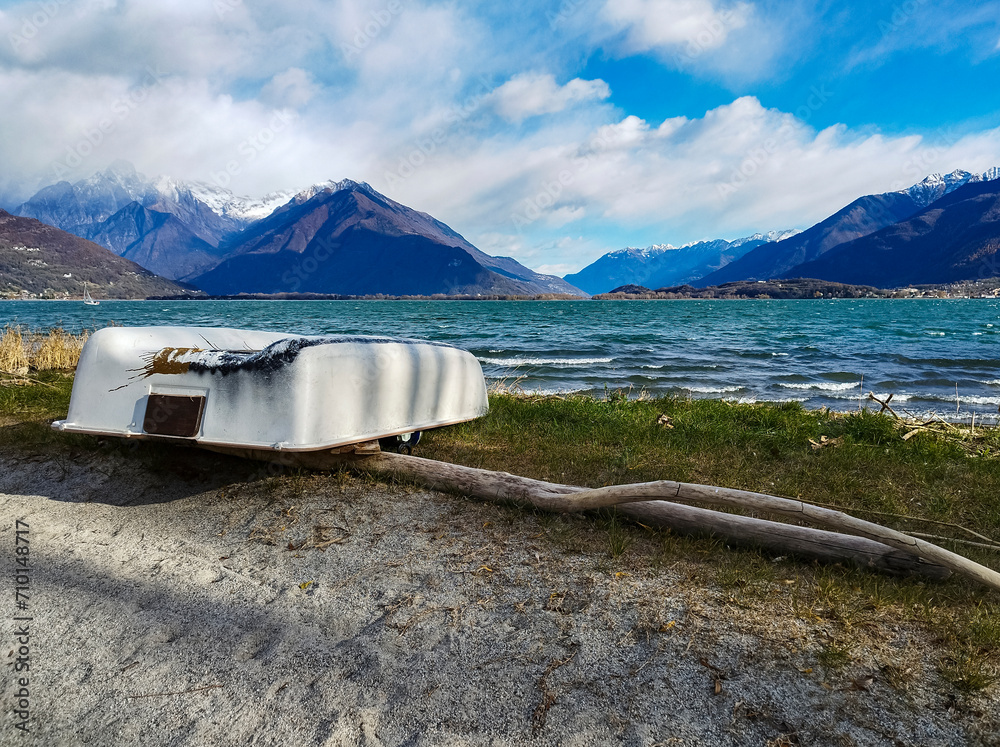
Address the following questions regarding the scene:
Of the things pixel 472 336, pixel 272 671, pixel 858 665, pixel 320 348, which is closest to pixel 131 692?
pixel 272 671

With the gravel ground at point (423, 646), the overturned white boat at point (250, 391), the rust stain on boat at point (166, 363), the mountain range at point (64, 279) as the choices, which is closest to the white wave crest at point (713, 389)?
the overturned white boat at point (250, 391)

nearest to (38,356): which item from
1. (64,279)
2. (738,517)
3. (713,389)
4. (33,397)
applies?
(33,397)

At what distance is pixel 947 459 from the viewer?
4.89 meters

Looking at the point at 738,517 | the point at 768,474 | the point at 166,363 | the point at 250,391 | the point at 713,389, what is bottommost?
the point at 713,389

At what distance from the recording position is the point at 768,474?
14.6 feet

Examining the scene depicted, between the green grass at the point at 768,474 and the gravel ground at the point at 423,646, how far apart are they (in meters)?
0.08

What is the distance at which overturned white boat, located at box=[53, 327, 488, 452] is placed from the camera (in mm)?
3371

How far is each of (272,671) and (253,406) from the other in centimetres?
170

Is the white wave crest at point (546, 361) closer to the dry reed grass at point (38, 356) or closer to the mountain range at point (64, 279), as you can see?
the dry reed grass at point (38, 356)

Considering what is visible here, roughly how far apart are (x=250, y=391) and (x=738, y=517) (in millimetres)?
3177

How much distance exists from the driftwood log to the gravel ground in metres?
0.22

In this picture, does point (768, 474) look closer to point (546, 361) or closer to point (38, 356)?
point (38, 356)

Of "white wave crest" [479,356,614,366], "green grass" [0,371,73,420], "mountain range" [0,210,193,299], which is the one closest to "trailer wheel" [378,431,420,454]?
"green grass" [0,371,73,420]

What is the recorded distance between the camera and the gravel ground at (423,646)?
194 centimetres
